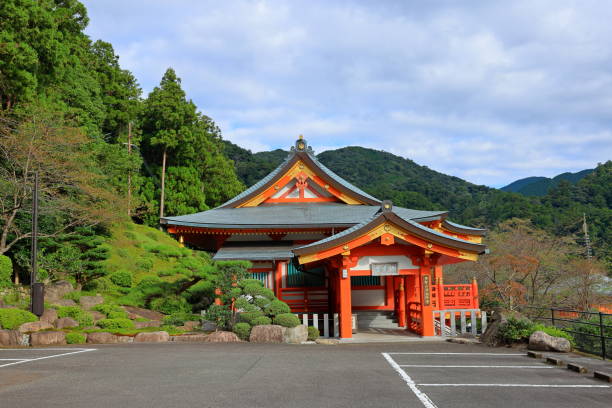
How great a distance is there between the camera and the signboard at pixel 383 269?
44.1 feet

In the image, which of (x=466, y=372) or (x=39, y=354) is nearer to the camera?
(x=466, y=372)

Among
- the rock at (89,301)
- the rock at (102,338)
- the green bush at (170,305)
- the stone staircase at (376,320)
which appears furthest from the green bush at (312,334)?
the rock at (89,301)

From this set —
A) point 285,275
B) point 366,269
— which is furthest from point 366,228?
point 285,275

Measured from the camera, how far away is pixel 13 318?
12922mm

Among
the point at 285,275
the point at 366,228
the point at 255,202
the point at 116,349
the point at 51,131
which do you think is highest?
the point at 51,131

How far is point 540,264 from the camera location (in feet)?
77.2

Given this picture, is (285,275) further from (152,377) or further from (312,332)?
(152,377)

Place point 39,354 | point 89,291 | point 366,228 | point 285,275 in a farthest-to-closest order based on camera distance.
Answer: point 89,291 < point 285,275 < point 366,228 < point 39,354

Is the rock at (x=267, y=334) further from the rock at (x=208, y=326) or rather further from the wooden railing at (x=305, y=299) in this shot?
the wooden railing at (x=305, y=299)

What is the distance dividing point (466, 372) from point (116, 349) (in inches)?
306

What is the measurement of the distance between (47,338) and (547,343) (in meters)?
12.4

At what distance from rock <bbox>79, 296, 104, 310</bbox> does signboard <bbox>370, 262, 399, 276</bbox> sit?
11.2 m

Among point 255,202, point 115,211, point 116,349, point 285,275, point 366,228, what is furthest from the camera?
point 115,211

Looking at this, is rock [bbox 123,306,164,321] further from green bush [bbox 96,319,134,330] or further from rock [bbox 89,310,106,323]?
green bush [bbox 96,319,134,330]
